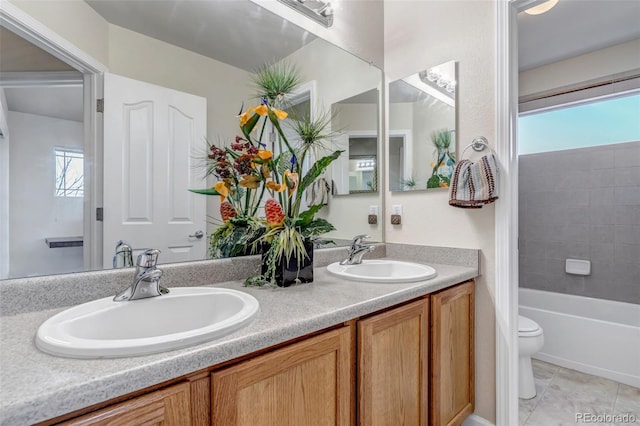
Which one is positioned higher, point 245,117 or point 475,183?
point 245,117

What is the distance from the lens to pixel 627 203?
2.61m

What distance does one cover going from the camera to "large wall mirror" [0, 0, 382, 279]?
896mm

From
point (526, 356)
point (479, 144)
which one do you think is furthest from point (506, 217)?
point (526, 356)

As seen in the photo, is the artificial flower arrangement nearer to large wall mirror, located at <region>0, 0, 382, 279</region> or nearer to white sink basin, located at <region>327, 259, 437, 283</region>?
large wall mirror, located at <region>0, 0, 382, 279</region>

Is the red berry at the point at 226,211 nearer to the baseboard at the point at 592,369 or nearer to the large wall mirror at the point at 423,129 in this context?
the large wall mirror at the point at 423,129

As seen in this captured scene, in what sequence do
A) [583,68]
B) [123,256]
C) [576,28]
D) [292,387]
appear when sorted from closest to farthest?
[292,387] < [123,256] < [576,28] < [583,68]

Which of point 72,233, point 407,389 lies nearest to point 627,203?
point 407,389

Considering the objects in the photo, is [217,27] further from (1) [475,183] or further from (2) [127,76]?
(1) [475,183]

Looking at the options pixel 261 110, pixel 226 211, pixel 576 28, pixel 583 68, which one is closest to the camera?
pixel 261 110

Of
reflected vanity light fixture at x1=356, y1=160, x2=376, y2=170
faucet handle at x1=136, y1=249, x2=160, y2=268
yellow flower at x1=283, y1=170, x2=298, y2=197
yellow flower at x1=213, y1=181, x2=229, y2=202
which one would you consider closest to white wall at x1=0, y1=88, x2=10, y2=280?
faucet handle at x1=136, y1=249, x2=160, y2=268

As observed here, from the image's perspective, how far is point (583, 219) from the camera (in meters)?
2.82

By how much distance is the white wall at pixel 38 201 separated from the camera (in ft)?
2.93

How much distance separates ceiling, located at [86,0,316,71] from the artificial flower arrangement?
12cm

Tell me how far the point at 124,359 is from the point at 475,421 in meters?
1.66
